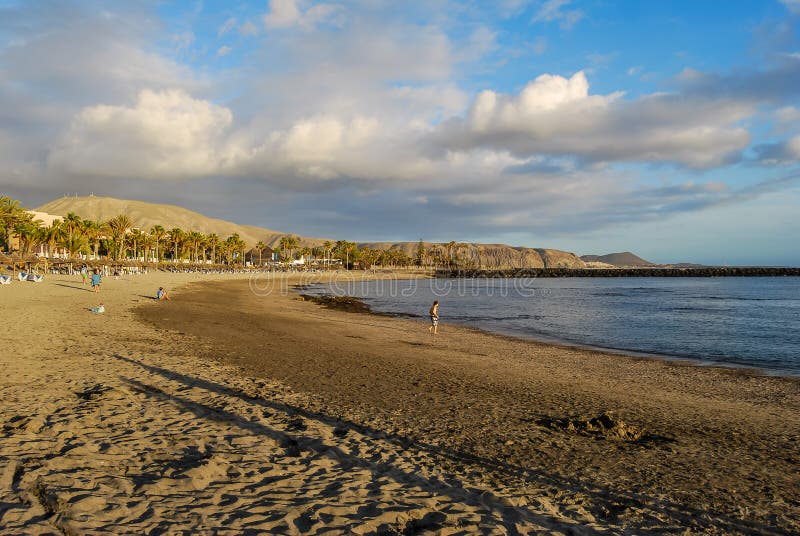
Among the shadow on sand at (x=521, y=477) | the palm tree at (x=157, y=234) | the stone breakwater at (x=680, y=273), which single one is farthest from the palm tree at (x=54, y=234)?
the stone breakwater at (x=680, y=273)

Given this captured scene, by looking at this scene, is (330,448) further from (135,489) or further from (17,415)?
(17,415)

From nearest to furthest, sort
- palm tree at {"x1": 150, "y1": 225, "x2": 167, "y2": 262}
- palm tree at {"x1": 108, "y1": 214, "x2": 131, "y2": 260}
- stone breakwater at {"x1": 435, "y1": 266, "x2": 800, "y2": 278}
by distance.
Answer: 1. palm tree at {"x1": 108, "y1": 214, "x2": 131, "y2": 260}
2. palm tree at {"x1": 150, "y1": 225, "x2": 167, "y2": 262}
3. stone breakwater at {"x1": 435, "y1": 266, "x2": 800, "y2": 278}

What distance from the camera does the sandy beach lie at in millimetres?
4797

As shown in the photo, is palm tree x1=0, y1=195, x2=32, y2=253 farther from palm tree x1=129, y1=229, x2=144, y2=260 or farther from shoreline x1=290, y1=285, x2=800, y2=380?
shoreline x1=290, y1=285, x2=800, y2=380

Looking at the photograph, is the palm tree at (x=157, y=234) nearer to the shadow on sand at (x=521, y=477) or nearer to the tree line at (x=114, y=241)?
the tree line at (x=114, y=241)

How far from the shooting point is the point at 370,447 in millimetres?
6809

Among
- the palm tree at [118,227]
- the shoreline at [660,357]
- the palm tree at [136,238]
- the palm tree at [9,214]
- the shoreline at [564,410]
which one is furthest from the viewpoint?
the palm tree at [136,238]

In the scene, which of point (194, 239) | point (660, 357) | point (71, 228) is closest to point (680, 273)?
point (194, 239)

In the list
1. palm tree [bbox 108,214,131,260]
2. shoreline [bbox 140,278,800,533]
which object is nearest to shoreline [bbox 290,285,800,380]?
shoreline [bbox 140,278,800,533]

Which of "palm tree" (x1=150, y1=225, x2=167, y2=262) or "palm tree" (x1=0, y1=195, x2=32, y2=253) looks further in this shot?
"palm tree" (x1=150, y1=225, x2=167, y2=262)

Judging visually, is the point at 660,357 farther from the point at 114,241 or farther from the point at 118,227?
the point at 114,241

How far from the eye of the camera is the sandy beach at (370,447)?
4797 millimetres

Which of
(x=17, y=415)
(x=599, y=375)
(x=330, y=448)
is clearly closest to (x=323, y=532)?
(x=330, y=448)

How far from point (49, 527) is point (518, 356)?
15683 millimetres
